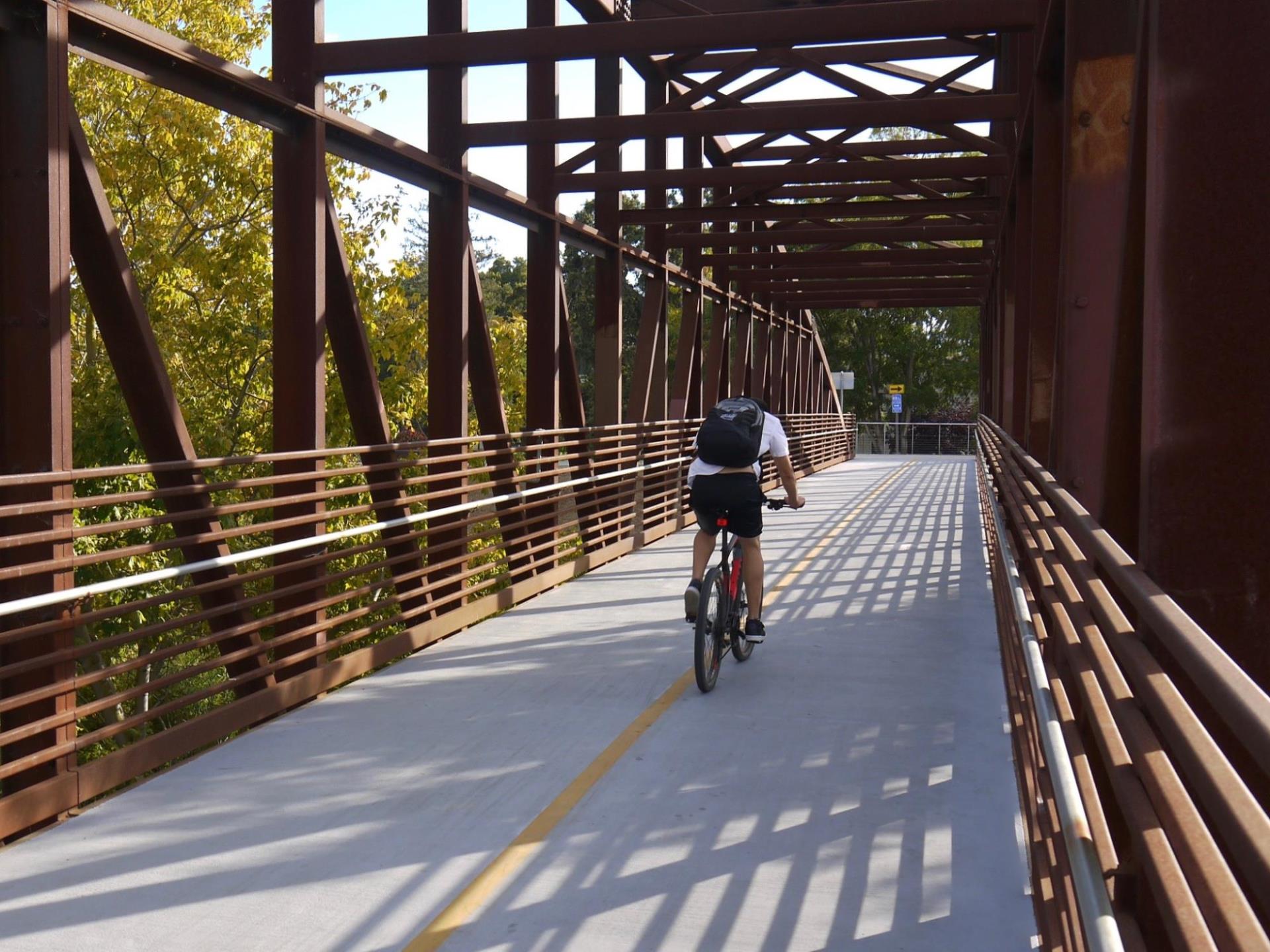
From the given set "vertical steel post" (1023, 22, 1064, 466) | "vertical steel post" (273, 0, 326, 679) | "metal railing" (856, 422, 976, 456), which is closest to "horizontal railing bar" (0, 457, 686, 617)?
"vertical steel post" (273, 0, 326, 679)

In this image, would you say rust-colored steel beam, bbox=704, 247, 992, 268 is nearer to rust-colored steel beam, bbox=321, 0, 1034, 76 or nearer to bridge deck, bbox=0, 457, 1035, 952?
rust-colored steel beam, bbox=321, 0, 1034, 76

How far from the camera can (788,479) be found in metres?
8.57

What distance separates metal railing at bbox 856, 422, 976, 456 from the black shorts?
5654 centimetres

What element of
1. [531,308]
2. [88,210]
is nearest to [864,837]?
[88,210]

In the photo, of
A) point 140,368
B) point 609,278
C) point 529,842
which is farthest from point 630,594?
point 529,842

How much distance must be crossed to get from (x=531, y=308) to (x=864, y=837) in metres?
9.39

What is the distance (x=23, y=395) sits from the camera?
5.68 metres

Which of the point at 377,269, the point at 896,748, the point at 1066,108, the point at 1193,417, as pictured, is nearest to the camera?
the point at 1193,417

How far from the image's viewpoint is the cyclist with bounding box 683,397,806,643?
7.98m

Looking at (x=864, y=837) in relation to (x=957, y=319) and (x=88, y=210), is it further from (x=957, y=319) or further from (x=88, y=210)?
(x=957, y=319)

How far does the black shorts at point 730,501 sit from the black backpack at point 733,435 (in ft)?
0.34

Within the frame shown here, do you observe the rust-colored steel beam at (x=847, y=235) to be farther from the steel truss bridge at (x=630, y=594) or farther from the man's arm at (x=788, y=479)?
the man's arm at (x=788, y=479)

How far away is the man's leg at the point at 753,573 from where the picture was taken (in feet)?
27.3

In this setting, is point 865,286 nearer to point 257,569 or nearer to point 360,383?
point 360,383
